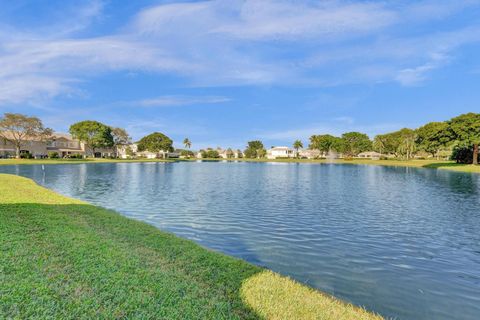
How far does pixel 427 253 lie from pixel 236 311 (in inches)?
345

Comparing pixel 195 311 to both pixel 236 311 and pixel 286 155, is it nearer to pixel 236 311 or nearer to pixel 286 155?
pixel 236 311

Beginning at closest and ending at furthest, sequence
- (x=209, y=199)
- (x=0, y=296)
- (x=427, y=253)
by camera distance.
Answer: (x=0, y=296) → (x=427, y=253) → (x=209, y=199)

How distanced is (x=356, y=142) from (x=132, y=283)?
157 metres

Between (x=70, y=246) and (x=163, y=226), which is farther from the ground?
(x=70, y=246)

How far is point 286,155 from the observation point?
7008 inches

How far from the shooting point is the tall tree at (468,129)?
203ft

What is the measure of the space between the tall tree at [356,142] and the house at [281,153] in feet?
109

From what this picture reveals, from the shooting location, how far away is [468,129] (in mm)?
63781

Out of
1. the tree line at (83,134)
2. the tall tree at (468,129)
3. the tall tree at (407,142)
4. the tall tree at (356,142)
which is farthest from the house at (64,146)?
the tall tree at (407,142)

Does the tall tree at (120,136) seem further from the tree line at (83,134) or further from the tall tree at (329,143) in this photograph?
the tall tree at (329,143)

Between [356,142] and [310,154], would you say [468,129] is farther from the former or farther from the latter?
[310,154]

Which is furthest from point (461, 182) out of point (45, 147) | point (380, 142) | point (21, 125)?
point (45, 147)

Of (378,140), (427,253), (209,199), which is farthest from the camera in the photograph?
(378,140)

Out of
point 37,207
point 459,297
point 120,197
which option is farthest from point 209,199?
point 459,297
